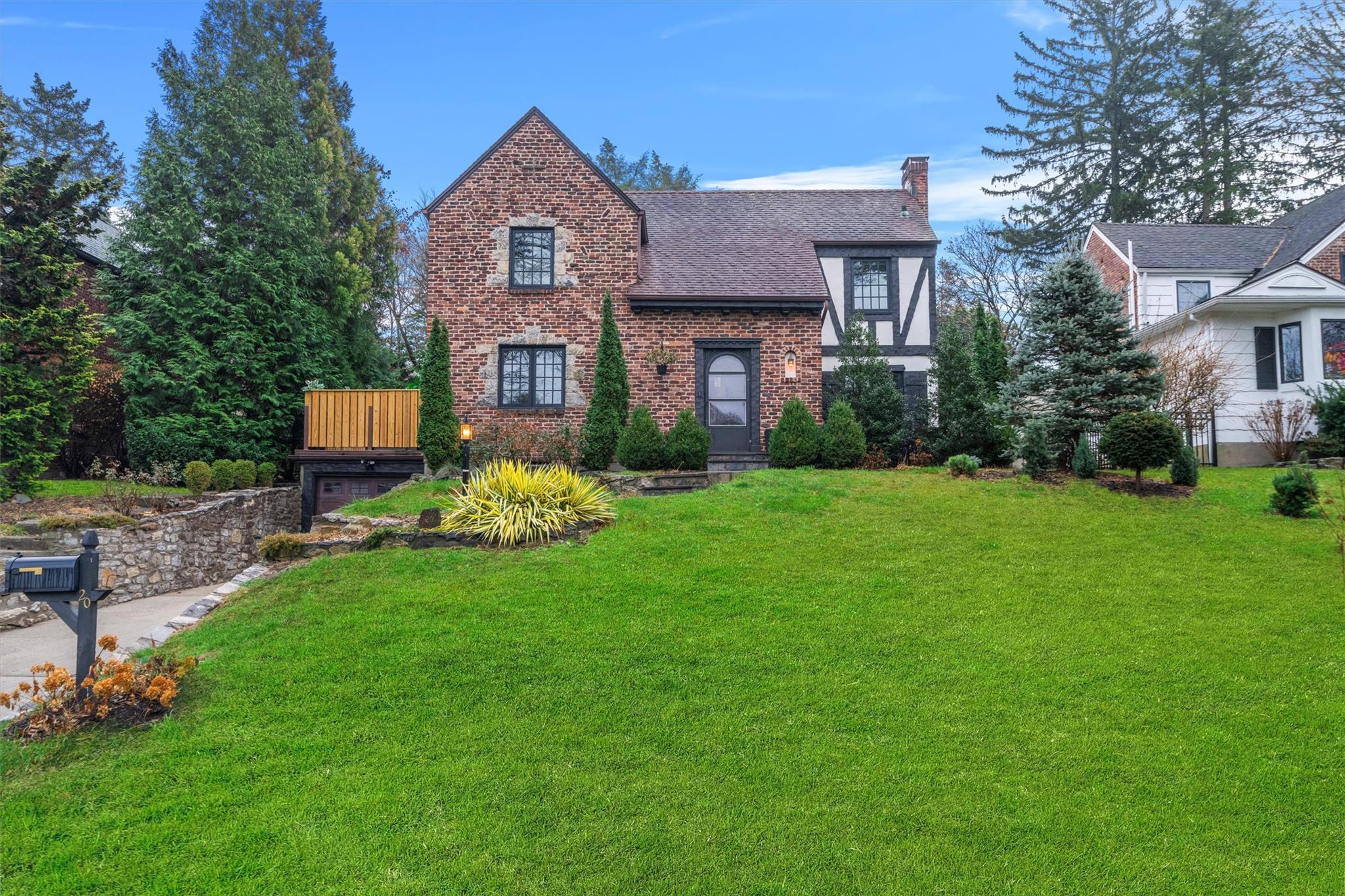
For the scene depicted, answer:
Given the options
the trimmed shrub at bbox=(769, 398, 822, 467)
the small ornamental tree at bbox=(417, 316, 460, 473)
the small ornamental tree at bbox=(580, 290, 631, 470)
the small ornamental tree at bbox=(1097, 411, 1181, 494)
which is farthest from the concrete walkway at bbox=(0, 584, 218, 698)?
the small ornamental tree at bbox=(1097, 411, 1181, 494)

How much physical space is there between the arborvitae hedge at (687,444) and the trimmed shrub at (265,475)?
9.53m

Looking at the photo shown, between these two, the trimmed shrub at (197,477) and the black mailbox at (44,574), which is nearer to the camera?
the black mailbox at (44,574)

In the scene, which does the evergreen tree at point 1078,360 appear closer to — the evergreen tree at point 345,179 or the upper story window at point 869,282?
the upper story window at point 869,282

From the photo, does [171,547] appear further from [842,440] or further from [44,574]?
[842,440]

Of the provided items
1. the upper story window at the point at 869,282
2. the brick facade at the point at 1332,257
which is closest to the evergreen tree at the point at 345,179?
the upper story window at the point at 869,282

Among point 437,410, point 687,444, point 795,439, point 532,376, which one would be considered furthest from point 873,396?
point 437,410

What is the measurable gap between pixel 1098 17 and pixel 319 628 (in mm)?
36655

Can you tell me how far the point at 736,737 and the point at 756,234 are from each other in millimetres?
16282

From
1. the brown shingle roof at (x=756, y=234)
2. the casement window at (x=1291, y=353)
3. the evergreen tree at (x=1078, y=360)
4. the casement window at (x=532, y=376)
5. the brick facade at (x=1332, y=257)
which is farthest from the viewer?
the brick facade at (x=1332, y=257)

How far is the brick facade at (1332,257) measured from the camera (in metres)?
19.8

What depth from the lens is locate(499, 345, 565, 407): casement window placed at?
1723 cm

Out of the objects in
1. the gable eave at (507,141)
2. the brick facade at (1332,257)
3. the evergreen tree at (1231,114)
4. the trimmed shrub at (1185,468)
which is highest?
the evergreen tree at (1231,114)

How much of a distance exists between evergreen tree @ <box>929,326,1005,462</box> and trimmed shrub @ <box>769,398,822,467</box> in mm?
2420

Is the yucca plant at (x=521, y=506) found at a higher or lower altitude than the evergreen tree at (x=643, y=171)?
lower
